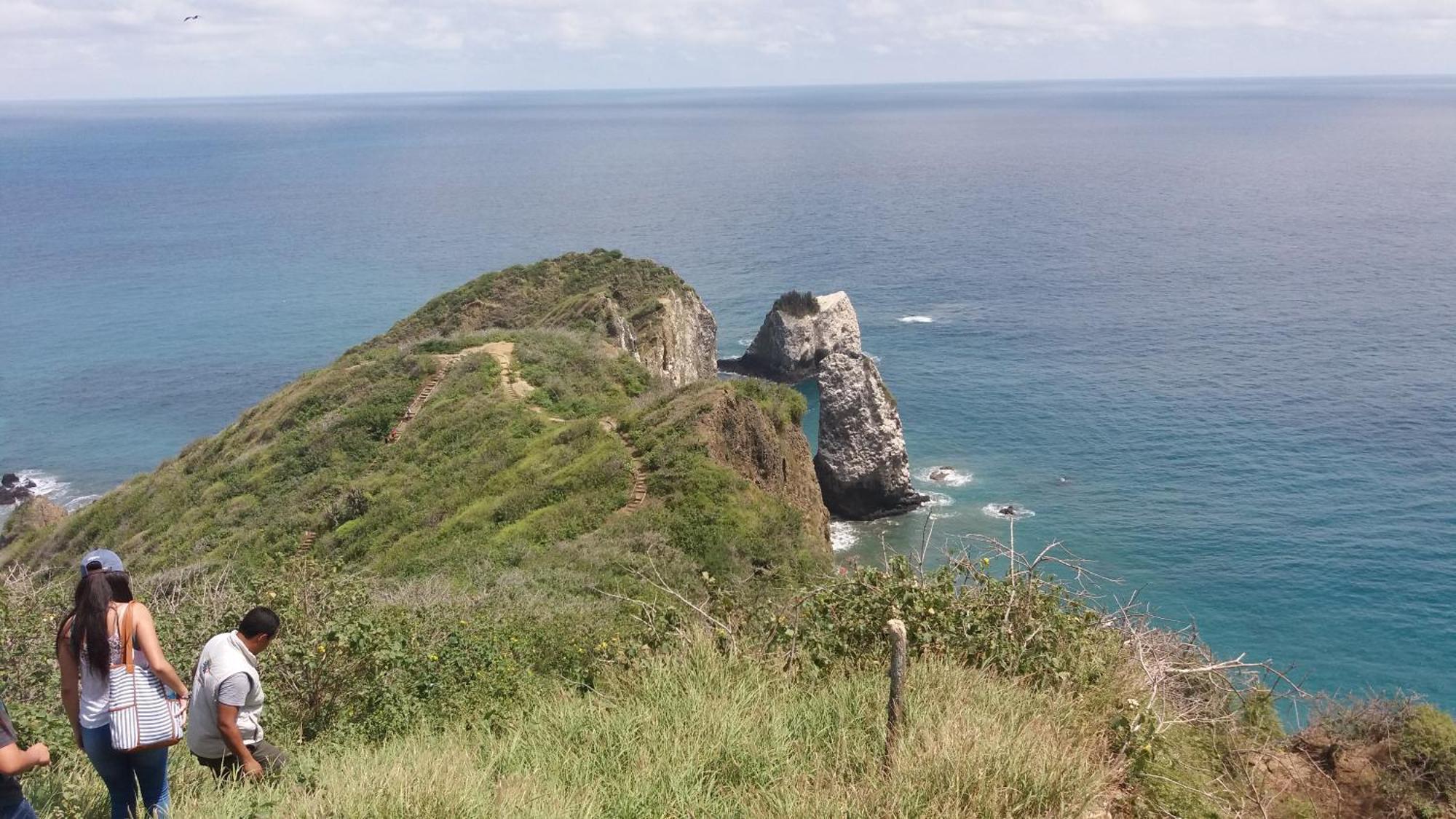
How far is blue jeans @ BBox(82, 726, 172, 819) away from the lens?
24.1ft

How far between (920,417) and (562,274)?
81.5ft

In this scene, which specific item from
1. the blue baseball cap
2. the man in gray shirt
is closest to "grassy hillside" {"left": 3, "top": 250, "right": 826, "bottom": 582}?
the man in gray shirt

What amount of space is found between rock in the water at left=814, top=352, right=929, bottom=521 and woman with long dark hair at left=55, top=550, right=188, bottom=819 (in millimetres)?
42888

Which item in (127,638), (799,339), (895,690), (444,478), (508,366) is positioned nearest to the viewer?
(127,638)

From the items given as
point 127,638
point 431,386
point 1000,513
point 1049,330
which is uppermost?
point 127,638

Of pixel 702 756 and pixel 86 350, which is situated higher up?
pixel 702 756

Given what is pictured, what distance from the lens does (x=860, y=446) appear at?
49.8 m

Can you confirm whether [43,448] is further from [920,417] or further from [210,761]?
[210,761]

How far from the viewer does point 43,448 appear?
64062mm

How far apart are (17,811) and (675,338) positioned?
165ft

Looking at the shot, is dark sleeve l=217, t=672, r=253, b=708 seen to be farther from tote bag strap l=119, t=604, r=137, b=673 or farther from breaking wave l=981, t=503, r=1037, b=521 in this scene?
breaking wave l=981, t=503, r=1037, b=521

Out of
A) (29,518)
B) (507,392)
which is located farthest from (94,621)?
(29,518)

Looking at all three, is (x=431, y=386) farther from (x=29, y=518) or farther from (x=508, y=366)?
(x=29, y=518)

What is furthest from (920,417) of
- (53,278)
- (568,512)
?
(53,278)
